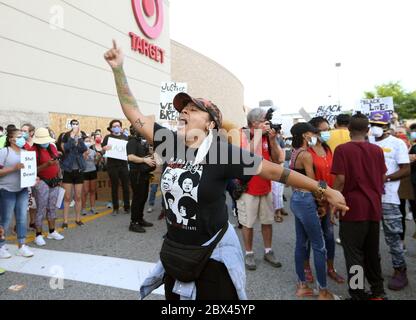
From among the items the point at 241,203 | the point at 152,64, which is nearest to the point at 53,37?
the point at 152,64

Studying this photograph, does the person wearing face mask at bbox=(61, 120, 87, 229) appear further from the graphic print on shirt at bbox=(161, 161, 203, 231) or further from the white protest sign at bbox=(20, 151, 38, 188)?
the graphic print on shirt at bbox=(161, 161, 203, 231)

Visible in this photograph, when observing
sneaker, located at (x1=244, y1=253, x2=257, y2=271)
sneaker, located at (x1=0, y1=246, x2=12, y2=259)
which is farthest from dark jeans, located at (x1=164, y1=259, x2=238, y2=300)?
sneaker, located at (x1=0, y1=246, x2=12, y2=259)

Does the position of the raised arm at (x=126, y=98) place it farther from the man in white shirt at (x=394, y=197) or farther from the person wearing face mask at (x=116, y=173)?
the person wearing face mask at (x=116, y=173)

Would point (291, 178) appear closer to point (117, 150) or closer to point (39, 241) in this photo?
point (39, 241)

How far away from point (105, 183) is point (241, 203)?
5.50 metres

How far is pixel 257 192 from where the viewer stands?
4.23 m

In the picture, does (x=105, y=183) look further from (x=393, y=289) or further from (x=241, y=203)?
(x=393, y=289)

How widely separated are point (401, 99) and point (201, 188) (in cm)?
5031

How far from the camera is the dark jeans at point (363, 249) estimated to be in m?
3.04

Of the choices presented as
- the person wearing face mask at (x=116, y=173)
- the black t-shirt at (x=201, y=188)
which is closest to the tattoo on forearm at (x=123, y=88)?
the black t-shirt at (x=201, y=188)

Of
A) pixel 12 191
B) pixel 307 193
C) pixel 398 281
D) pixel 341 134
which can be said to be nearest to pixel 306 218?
pixel 307 193

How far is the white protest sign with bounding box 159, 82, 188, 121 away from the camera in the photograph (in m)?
7.85

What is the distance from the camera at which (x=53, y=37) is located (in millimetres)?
10352

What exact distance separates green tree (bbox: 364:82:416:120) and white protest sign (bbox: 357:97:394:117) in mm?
38887
